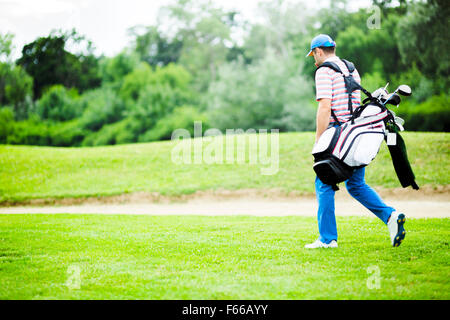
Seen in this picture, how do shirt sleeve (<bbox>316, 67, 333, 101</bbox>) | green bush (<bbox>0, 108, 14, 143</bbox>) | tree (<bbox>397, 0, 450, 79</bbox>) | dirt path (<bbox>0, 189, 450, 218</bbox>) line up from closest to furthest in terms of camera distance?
shirt sleeve (<bbox>316, 67, 333, 101</bbox>) → dirt path (<bbox>0, 189, 450, 218</bbox>) → tree (<bbox>397, 0, 450, 79</bbox>) → green bush (<bbox>0, 108, 14, 143</bbox>)

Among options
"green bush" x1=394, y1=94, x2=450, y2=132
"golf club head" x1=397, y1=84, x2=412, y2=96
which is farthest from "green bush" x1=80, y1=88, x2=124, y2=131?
"golf club head" x1=397, y1=84, x2=412, y2=96

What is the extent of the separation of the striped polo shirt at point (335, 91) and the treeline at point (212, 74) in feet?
79.4

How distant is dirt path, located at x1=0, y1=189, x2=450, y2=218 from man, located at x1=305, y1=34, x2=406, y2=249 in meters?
4.82

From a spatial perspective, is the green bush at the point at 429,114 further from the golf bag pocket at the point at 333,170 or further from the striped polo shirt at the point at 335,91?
the golf bag pocket at the point at 333,170

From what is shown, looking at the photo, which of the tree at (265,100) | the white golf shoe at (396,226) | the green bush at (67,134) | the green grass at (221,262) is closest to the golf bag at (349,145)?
the white golf shoe at (396,226)

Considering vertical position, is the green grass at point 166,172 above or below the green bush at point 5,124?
below

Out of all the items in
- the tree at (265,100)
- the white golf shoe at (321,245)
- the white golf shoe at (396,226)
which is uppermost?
the tree at (265,100)

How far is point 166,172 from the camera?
16484 millimetres

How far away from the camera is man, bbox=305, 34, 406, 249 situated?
5.41 metres

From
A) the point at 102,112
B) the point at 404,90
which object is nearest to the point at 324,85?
the point at 404,90

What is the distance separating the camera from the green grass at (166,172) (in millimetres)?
14477

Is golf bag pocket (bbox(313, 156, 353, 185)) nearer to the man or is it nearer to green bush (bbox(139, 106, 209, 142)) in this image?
the man

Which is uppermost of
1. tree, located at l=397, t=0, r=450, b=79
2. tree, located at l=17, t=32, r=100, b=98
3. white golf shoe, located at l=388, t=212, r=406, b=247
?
tree, located at l=17, t=32, r=100, b=98
